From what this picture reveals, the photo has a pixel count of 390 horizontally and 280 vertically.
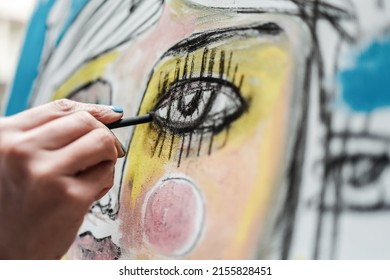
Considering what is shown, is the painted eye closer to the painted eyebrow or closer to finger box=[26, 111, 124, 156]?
the painted eyebrow

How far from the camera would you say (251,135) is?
542 mm

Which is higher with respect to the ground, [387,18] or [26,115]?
[387,18]

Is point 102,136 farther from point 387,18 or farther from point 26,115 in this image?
point 387,18

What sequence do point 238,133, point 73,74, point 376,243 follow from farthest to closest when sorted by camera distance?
1. point 73,74
2. point 238,133
3. point 376,243

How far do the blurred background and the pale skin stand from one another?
6.76 feet

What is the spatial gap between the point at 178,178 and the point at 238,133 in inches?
4.0

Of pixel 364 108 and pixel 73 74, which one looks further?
pixel 73 74

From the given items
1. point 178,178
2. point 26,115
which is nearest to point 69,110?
point 26,115

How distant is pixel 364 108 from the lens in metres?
0.47

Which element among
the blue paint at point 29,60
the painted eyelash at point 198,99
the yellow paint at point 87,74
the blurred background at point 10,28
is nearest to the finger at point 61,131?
the painted eyelash at point 198,99

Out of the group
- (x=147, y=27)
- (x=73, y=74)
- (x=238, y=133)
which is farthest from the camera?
(x=73, y=74)

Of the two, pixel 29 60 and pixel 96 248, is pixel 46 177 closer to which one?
pixel 96 248

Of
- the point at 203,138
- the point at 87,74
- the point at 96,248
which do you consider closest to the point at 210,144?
the point at 203,138

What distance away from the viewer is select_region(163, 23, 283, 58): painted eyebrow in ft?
1.85
